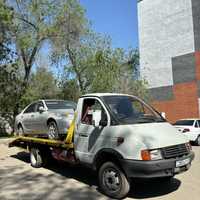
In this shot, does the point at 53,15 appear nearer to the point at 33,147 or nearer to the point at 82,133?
the point at 33,147

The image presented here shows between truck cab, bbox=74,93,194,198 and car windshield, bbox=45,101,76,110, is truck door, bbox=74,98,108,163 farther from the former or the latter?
car windshield, bbox=45,101,76,110

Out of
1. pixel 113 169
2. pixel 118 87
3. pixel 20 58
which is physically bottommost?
pixel 113 169

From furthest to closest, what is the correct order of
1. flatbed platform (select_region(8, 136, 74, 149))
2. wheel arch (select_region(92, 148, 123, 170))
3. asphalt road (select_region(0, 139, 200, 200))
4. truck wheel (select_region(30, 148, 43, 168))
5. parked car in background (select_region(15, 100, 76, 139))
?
truck wheel (select_region(30, 148, 43, 168)) < parked car in background (select_region(15, 100, 76, 139)) < flatbed platform (select_region(8, 136, 74, 149)) < asphalt road (select_region(0, 139, 200, 200)) < wheel arch (select_region(92, 148, 123, 170))

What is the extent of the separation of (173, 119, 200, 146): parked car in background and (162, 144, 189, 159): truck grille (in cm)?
1125

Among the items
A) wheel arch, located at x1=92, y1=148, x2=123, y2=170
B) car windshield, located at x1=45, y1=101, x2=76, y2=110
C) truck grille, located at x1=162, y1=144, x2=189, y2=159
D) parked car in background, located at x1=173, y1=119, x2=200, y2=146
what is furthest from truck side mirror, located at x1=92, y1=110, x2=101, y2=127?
parked car in background, located at x1=173, y1=119, x2=200, y2=146

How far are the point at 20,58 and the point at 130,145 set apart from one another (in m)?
20.9

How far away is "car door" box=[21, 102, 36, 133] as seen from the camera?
12.9m

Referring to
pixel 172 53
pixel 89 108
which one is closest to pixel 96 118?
pixel 89 108

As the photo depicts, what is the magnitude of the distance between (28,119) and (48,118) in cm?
165

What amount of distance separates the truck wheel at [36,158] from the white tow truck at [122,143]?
222cm

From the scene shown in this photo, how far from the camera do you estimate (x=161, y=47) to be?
3684cm

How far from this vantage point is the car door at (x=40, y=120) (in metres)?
12.0

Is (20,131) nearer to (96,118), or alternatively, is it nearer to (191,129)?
(96,118)

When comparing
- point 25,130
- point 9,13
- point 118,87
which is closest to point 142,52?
point 118,87
